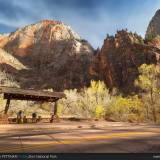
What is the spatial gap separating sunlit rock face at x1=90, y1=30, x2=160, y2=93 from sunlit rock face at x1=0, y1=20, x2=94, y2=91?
7131mm

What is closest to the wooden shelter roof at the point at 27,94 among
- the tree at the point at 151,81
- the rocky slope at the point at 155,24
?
the tree at the point at 151,81

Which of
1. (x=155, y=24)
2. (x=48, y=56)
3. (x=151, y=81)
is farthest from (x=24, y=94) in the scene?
(x=155, y=24)

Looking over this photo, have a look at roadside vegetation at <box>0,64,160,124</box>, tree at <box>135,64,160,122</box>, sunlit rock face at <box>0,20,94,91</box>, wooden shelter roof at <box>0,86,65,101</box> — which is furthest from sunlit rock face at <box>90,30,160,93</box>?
wooden shelter roof at <box>0,86,65,101</box>

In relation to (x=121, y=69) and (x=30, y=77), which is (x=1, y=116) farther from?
(x=30, y=77)

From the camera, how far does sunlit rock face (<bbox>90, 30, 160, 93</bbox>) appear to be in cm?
9156

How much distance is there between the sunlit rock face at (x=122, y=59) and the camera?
300 feet

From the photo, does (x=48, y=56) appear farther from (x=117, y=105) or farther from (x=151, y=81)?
(x=151, y=81)

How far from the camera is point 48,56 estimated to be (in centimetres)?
15850

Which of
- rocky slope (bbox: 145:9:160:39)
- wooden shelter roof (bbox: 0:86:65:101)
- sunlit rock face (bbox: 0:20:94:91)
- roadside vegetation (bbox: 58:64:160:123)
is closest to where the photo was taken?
wooden shelter roof (bbox: 0:86:65:101)

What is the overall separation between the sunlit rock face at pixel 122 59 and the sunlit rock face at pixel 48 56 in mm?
7131

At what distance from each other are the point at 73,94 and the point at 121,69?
3585 centimetres

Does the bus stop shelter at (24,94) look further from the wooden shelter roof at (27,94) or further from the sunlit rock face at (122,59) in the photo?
the sunlit rock face at (122,59)

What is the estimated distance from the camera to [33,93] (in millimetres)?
26656

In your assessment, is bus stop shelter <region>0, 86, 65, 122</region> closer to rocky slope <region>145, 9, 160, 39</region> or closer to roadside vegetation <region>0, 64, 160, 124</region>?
roadside vegetation <region>0, 64, 160, 124</region>
